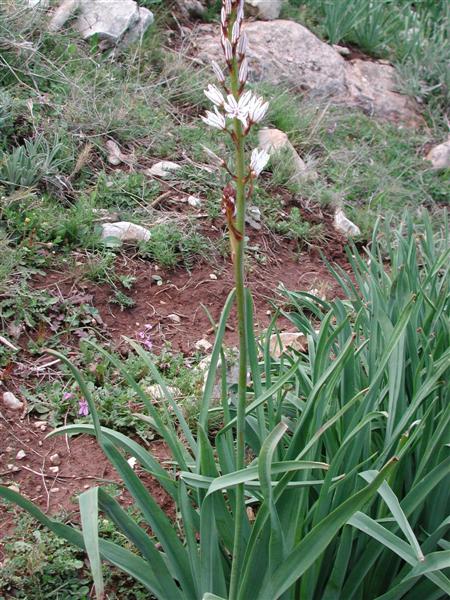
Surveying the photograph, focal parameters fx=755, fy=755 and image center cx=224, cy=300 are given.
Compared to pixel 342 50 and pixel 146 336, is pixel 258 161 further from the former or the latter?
pixel 342 50

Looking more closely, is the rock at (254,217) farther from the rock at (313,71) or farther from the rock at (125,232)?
the rock at (313,71)

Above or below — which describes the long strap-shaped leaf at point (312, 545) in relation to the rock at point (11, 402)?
above

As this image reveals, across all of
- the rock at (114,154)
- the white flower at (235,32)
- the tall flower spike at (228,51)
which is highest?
the white flower at (235,32)

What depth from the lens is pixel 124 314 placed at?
3.13 m

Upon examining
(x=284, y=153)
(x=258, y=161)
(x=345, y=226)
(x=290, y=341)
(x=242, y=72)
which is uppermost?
(x=242, y=72)

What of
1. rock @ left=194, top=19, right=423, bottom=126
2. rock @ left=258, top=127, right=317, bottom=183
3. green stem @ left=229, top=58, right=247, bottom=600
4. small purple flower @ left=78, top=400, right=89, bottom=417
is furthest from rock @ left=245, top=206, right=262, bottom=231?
green stem @ left=229, top=58, right=247, bottom=600

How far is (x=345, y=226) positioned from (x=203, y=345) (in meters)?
1.46

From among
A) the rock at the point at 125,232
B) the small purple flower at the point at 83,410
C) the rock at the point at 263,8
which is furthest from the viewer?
the rock at the point at 263,8

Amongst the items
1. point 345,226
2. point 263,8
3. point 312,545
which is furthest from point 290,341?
point 263,8

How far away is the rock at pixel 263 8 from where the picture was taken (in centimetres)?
585

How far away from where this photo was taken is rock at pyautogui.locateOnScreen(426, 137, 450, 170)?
5148 mm

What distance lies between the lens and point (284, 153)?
4.25 m

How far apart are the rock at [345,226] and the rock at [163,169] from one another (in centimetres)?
94

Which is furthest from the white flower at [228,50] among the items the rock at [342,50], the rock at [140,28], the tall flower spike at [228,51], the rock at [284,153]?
the rock at [342,50]
